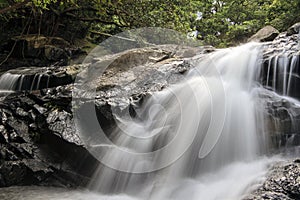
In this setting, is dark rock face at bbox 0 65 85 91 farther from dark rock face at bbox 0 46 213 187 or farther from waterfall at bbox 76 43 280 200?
waterfall at bbox 76 43 280 200

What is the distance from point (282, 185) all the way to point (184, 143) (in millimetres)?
1599

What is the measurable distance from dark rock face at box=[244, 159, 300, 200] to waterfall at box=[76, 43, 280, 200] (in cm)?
37

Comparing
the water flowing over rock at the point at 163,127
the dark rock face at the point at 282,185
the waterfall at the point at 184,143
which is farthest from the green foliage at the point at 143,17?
the dark rock face at the point at 282,185

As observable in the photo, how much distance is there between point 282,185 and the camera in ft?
9.36

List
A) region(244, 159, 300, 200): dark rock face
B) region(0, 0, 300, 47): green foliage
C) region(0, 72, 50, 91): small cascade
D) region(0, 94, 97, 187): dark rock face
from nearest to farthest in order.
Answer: region(244, 159, 300, 200): dark rock face, region(0, 94, 97, 187): dark rock face, region(0, 72, 50, 91): small cascade, region(0, 0, 300, 47): green foliage

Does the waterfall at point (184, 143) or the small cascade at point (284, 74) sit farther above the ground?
the small cascade at point (284, 74)

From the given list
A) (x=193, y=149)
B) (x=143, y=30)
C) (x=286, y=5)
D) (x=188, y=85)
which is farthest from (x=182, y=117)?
(x=286, y=5)

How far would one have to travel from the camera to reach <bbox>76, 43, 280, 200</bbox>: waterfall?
12.5 feet

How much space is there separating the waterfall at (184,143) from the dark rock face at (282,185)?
371mm

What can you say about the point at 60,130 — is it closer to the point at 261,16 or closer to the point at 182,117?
the point at 182,117

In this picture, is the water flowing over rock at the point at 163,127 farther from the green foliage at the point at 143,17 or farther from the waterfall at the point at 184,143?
the green foliage at the point at 143,17

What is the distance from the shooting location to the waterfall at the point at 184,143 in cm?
381

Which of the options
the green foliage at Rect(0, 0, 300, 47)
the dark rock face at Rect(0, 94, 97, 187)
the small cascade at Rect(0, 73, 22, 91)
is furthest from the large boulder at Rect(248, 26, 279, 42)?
the small cascade at Rect(0, 73, 22, 91)

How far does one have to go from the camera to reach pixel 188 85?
509 centimetres
